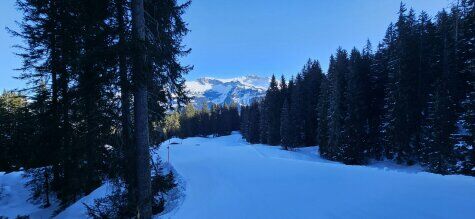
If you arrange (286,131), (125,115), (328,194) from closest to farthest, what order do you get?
(125,115) < (328,194) < (286,131)

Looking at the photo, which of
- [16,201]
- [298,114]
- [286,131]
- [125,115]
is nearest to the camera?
[125,115]

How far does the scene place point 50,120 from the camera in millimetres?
15516

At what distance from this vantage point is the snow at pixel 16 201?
1739cm

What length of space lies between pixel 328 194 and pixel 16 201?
71.8ft

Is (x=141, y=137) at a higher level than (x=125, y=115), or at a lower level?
lower

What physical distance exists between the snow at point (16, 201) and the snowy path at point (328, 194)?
9.40 metres

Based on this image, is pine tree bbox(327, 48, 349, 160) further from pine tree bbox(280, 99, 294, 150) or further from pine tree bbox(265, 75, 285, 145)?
pine tree bbox(265, 75, 285, 145)

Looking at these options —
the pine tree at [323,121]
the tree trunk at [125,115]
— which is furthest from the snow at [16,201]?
the pine tree at [323,121]

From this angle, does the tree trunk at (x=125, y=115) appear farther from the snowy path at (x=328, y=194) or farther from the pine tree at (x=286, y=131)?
the pine tree at (x=286, y=131)

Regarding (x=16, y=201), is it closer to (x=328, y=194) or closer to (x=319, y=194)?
(x=319, y=194)

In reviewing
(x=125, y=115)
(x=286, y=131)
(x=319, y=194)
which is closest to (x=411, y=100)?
(x=286, y=131)

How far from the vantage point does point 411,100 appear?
108 feet

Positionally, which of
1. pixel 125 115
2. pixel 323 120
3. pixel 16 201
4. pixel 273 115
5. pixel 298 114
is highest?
pixel 273 115

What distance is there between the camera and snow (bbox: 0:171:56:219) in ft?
57.1
